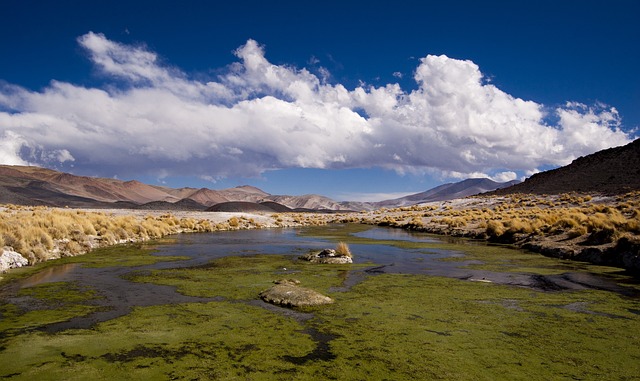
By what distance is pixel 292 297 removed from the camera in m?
9.64

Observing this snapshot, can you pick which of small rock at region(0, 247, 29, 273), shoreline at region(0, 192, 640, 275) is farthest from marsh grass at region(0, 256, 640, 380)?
shoreline at region(0, 192, 640, 275)

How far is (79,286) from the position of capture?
11.2 m

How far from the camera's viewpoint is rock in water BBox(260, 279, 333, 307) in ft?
30.8

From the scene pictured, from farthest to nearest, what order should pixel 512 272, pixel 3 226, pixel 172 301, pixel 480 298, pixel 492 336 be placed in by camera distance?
pixel 3 226 < pixel 512 272 < pixel 480 298 < pixel 172 301 < pixel 492 336

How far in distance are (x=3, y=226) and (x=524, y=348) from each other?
19.3 meters

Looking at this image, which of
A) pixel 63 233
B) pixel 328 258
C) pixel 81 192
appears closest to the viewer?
pixel 328 258

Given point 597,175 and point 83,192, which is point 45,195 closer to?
point 83,192

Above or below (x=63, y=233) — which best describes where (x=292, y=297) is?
below

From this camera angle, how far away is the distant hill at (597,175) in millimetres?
53763

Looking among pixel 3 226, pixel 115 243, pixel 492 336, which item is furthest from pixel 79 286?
pixel 115 243

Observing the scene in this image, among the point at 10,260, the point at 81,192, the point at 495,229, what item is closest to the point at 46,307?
the point at 10,260

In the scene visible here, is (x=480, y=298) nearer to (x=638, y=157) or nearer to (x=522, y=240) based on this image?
(x=522, y=240)

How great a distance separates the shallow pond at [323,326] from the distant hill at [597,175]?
150 ft

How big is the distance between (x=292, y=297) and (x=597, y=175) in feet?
220
